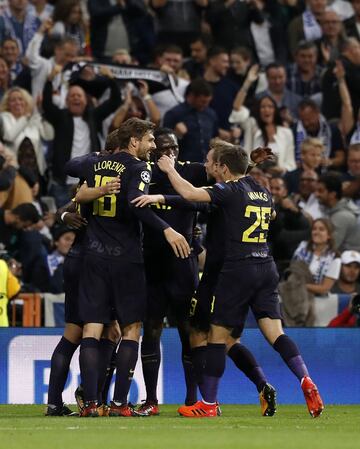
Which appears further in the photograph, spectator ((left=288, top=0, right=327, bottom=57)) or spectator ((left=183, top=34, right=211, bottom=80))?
spectator ((left=288, top=0, right=327, bottom=57))

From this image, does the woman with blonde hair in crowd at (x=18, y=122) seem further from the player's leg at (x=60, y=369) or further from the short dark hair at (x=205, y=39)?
the player's leg at (x=60, y=369)

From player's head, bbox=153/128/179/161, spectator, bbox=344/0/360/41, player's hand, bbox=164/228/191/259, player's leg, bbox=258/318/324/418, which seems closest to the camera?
player's hand, bbox=164/228/191/259

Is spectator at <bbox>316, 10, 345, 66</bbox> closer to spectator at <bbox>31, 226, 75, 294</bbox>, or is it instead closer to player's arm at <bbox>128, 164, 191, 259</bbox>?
spectator at <bbox>31, 226, 75, 294</bbox>

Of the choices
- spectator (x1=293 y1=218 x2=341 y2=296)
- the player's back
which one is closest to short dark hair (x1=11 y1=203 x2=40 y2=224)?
spectator (x1=293 y1=218 x2=341 y2=296)

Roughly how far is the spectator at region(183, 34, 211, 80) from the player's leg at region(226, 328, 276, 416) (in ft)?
28.6

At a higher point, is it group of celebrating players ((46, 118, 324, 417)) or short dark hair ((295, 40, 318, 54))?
short dark hair ((295, 40, 318, 54))

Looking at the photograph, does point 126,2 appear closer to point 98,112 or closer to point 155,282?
point 98,112

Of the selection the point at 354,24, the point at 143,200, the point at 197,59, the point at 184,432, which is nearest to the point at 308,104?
the point at 197,59

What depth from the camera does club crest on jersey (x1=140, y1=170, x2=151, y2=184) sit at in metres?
10.9

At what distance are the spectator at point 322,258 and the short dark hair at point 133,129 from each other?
17.2 feet

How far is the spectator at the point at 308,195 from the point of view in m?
17.6

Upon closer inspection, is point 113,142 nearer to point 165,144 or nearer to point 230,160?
point 165,144

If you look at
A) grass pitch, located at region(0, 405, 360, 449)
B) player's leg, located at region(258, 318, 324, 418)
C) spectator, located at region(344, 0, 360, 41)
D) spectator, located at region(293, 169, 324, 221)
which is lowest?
grass pitch, located at region(0, 405, 360, 449)

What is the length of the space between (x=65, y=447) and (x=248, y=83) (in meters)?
11.4
